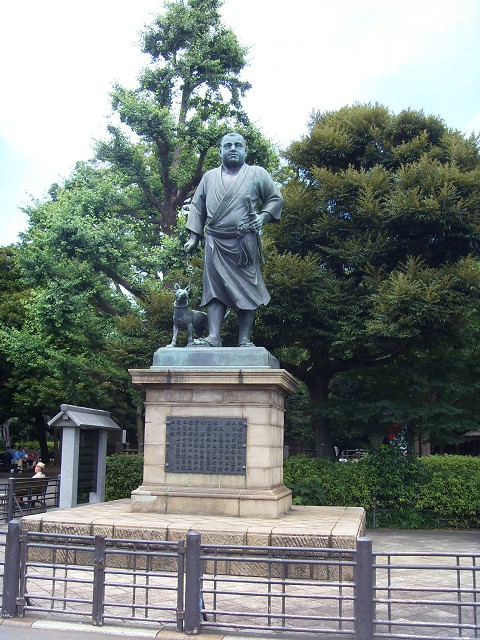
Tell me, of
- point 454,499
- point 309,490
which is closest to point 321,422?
point 309,490

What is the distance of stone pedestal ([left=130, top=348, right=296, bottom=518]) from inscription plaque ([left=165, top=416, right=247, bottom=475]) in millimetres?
49

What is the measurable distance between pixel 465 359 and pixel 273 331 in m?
4.98

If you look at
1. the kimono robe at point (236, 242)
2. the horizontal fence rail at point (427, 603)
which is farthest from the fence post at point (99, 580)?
the kimono robe at point (236, 242)

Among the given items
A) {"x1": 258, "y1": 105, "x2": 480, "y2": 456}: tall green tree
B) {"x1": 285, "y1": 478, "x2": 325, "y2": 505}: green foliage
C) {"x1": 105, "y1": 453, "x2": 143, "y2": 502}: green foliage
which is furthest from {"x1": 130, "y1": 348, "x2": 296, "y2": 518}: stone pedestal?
{"x1": 105, "y1": 453, "x2": 143, "y2": 502}: green foliage

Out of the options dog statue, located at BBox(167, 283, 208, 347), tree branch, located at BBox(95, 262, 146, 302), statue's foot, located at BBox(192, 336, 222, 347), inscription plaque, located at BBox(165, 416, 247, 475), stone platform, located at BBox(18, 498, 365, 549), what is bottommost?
stone platform, located at BBox(18, 498, 365, 549)

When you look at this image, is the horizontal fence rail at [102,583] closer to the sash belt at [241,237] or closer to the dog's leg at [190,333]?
the dog's leg at [190,333]

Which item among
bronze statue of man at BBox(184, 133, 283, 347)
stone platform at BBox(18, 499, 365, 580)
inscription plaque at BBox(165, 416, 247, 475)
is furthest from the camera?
bronze statue of man at BBox(184, 133, 283, 347)

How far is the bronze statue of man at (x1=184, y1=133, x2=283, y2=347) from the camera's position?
10.2 m

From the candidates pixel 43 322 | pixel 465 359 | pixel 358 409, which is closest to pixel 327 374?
pixel 358 409

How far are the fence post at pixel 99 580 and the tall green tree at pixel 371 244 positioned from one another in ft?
31.7

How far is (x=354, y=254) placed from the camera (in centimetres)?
1608

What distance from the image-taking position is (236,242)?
10.2m

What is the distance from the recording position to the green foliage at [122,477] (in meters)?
16.0

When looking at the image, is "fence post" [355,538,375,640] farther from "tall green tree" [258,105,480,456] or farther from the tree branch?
the tree branch
